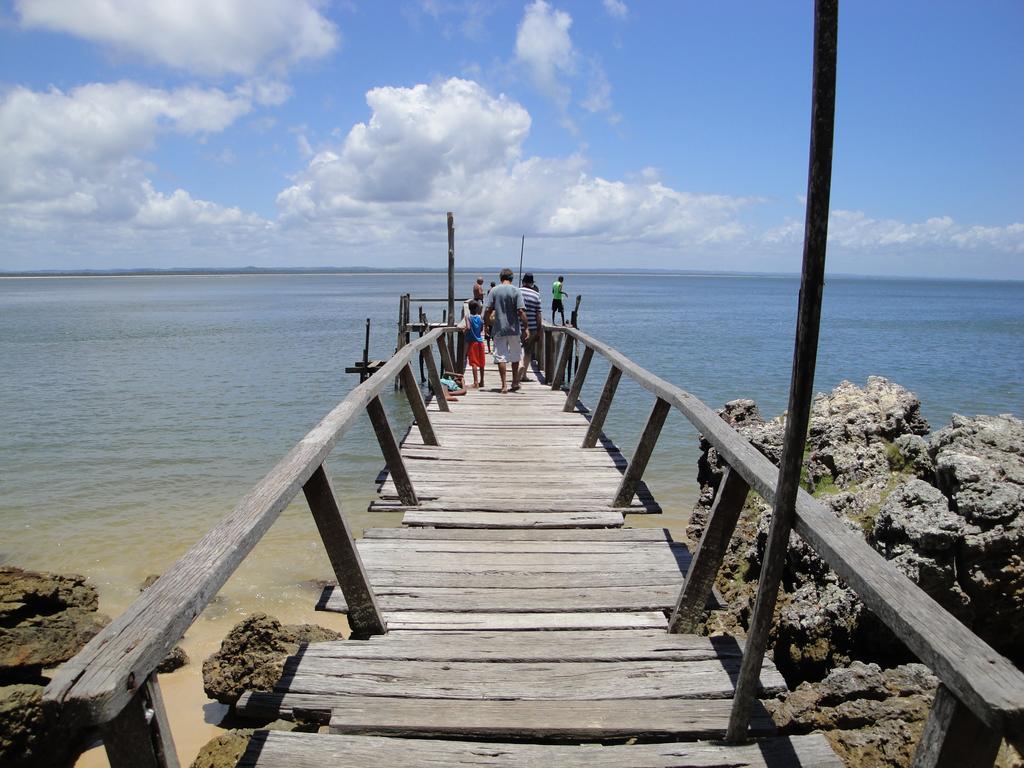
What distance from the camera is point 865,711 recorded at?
340 centimetres

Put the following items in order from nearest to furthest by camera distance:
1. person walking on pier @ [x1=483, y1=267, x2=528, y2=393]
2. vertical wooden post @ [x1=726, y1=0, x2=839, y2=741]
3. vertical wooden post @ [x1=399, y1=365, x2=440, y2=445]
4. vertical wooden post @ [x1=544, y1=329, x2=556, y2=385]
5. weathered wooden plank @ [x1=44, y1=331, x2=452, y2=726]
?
1. weathered wooden plank @ [x1=44, y1=331, x2=452, y2=726]
2. vertical wooden post @ [x1=726, y1=0, x2=839, y2=741]
3. vertical wooden post @ [x1=399, y1=365, x2=440, y2=445]
4. person walking on pier @ [x1=483, y1=267, x2=528, y2=393]
5. vertical wooden post @ [x1=544, y1=329, x2=556, y2=385]

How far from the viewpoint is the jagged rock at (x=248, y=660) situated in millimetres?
5199

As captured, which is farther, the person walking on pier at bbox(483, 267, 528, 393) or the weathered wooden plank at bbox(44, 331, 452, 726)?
the person walking on pier at bbox(483, 267, 528, 393)

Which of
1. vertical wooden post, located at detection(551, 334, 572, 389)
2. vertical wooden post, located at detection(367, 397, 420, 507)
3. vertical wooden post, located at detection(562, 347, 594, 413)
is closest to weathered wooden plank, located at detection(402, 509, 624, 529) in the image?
vertical wooden post, located at detection(367, 397, 420, 507)

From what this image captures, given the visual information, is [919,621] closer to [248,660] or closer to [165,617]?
[165,617]

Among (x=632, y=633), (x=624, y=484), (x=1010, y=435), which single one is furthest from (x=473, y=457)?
(x=1010, y=435)

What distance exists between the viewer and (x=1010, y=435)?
6.08 meters

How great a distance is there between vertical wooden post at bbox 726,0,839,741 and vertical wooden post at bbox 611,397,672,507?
2370 mm

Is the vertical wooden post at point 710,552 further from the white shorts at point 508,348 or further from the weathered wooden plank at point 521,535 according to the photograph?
the white shorts at point 508,348

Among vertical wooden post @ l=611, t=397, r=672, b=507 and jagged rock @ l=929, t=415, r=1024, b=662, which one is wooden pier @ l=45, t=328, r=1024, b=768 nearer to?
vertical wooden post @ l=611, t=397, r=672, b=507

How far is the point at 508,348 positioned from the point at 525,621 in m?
6.65

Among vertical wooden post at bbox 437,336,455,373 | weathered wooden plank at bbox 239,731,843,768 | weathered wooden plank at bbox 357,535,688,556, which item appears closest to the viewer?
weathered wooden plank at bbox 239,731,843,768

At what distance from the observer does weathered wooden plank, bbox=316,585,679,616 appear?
3.68 m

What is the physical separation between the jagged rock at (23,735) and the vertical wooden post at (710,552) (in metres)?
3.95
